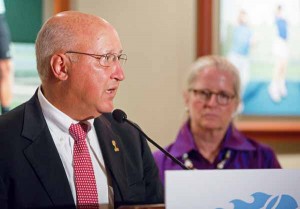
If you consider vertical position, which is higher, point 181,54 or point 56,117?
point 56,117

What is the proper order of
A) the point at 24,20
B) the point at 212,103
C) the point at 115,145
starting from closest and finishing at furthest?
1. the point at 115,145
2. the point at 212,103
3. the point at 24,20

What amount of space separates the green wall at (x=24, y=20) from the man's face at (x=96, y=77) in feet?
3.84

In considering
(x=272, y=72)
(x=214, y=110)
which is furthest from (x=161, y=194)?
(x=272, y=72)

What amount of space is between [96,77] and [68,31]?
5.9 inches

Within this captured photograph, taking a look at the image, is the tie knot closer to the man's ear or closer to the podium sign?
the man's ear

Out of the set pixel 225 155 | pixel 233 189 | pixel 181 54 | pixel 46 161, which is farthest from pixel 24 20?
pixel 233 189

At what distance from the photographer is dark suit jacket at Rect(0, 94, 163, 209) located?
4.86ft

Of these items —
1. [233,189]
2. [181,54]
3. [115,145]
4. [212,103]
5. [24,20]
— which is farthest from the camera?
[181,54]

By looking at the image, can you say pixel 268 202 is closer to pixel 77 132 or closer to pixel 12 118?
pixel 77 132

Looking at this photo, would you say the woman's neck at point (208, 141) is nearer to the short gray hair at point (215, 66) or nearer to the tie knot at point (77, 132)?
the short gray hair at point (215, 66)

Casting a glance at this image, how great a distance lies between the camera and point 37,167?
1.51 m

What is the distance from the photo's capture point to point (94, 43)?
158cm

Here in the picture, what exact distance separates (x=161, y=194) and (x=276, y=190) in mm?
588

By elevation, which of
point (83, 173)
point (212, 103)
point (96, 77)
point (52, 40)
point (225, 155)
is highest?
point (52, 40)
